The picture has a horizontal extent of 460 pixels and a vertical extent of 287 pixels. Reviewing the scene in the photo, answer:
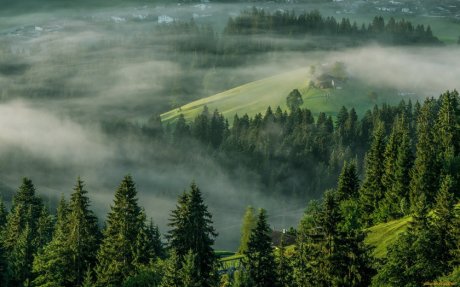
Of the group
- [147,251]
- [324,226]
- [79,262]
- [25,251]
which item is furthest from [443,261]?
[25,251]

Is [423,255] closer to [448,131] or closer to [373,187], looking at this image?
[373,187]

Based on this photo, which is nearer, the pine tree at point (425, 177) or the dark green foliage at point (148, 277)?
the dark green foliage at point (148, 277)

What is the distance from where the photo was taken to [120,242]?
88.8 m

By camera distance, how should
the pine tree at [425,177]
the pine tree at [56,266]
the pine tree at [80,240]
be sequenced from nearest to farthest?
the pine tree at [56,266] → the pine tree at [80,240] → the pine tree at [425,177]

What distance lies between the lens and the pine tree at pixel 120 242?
8756 cm

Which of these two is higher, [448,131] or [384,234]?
[448,131]

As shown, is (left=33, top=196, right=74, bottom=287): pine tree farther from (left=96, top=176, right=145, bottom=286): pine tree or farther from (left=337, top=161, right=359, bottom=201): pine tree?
(left=337, top=161, right=359, bottom=201): pine tree

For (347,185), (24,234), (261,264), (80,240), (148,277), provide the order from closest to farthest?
(261,264) < (148,277) < (80,240) < (24,234) < (347,185)

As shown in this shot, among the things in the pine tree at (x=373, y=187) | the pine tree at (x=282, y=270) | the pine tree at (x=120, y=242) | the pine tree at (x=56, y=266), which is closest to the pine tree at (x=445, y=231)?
the pine tree at (x=282, y=270)

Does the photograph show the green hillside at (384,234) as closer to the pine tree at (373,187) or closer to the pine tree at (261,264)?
the pine tree at (373,187)

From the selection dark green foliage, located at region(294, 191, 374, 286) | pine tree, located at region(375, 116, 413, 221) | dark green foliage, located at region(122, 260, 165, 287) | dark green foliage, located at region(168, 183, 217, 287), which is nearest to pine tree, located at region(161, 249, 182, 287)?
dark green foliage, located at region(168, 183, 217, 287)

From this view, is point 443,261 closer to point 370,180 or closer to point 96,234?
point 96,234

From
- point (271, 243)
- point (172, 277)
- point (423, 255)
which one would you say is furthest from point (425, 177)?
point (172, 277)

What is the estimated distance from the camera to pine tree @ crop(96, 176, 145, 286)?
8756 cm
